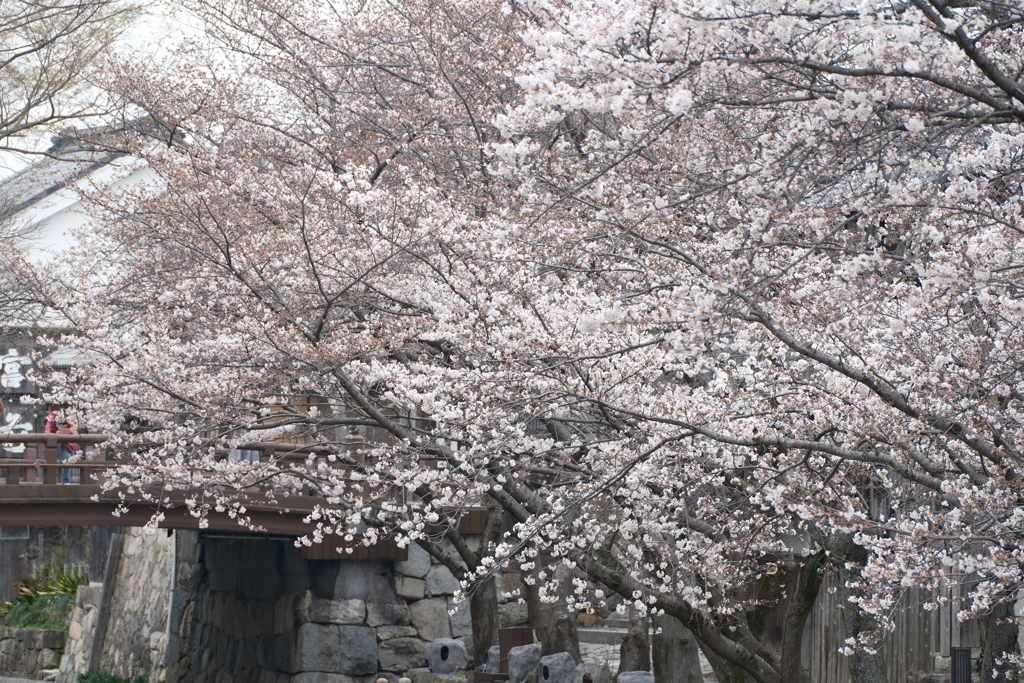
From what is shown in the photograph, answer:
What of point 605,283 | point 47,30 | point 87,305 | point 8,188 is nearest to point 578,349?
point 605,283

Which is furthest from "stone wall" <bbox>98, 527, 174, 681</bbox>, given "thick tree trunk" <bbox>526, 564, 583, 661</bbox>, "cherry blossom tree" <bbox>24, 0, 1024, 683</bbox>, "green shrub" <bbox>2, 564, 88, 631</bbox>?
"thick tree trunk" <bbox>526, 564, 583, 661</bbox>

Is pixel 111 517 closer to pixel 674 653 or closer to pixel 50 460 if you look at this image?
Result: pixel 50 460

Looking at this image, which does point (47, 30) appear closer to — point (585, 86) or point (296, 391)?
point (296, 391)

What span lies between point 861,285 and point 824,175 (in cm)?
54

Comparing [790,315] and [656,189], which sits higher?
[656,189]

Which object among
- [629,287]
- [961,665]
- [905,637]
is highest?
[629,287]

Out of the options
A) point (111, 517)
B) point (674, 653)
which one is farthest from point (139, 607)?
point (674, 653)

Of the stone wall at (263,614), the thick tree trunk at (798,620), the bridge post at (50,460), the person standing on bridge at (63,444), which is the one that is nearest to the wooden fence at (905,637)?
the thick tree trunk at (798,620)

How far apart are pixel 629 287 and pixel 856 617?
2.71 metres

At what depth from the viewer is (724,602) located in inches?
289

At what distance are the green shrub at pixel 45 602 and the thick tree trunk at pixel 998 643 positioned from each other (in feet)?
56.8

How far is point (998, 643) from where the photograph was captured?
294 inches

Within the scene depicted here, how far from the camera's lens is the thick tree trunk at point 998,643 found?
7.28 m

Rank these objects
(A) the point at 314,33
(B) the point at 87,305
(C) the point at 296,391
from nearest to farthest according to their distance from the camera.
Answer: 1. (C) the point at 296,391
2. (B) the point at 87,305
3. (A) the point at 314,33
